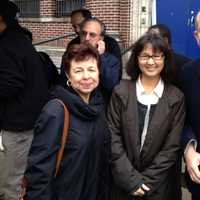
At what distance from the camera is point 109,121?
112 inches

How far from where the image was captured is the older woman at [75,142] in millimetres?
2334

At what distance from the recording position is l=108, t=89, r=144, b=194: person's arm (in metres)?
2.75

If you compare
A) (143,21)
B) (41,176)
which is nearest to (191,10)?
(143,21)

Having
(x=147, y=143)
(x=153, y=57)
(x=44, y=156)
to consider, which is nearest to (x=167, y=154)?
(x=147, y=143)

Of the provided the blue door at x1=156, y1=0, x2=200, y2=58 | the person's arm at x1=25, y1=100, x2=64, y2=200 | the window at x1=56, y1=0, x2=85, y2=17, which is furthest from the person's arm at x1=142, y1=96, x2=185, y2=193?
the window at x1=56, y1=0, x2=85, y2=17

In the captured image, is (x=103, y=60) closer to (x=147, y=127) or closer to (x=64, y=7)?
(x=147, y=127)

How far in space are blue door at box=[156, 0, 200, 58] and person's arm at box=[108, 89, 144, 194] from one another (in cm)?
418

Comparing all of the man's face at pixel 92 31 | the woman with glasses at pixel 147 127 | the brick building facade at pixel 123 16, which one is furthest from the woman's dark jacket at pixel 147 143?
the brick building facade at pixel 123 16

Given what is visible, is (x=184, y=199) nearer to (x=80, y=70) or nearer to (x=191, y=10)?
(x=80, y=70)

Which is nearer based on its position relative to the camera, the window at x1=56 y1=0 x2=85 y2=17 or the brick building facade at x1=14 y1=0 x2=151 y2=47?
the brick building facade at x1=14 y1=0 x2=151 y2=47

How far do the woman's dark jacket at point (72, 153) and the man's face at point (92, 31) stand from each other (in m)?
0.87

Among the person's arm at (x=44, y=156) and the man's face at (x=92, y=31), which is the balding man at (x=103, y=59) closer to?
the man's face at (x=92, y=31)

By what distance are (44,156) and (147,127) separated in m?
0.76

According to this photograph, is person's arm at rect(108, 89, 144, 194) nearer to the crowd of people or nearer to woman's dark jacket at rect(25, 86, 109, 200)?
the crowd of people
